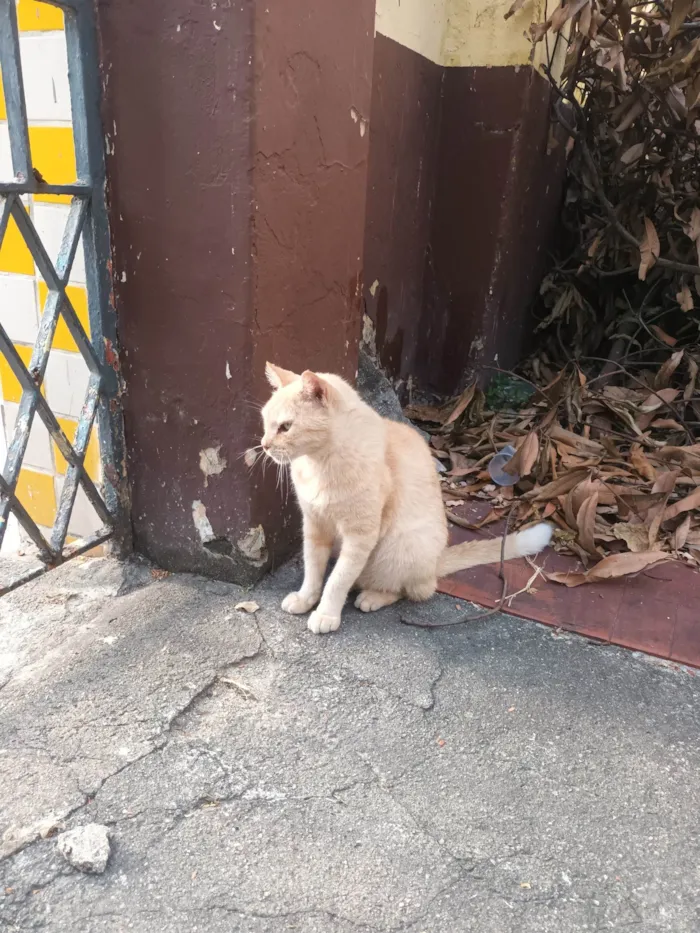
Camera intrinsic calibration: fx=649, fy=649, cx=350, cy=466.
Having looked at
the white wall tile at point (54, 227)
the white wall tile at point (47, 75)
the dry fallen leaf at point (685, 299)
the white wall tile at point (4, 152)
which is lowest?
the dry fallen leaf at point (685, 299)

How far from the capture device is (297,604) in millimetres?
2234

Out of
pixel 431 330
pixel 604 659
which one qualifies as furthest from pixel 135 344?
pixel 431 330

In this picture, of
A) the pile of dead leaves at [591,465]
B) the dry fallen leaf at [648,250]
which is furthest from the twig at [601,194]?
the pile of dead leaves at [591,465]

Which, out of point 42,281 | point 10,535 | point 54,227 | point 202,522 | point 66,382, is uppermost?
point 54,227

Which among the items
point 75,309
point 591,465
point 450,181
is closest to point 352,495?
point 75,309

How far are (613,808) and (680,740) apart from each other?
1.16 feet

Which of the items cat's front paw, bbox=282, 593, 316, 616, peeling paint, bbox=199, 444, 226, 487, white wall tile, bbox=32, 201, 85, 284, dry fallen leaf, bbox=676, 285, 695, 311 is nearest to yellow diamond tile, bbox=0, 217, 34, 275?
white wall tile, bbox=32, 201, 85, 284

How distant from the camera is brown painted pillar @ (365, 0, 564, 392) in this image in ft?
11.0

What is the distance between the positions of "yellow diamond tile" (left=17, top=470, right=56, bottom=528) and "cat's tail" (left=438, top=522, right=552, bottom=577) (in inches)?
61.9

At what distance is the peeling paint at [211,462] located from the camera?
7.25ft

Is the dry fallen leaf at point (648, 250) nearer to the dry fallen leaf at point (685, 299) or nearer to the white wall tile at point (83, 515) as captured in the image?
the dry fallen leaf at point (685, 299)

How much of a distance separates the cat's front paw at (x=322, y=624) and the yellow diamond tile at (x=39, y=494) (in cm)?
122

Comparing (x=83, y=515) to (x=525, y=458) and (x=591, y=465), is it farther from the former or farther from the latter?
(x=591, y=465)

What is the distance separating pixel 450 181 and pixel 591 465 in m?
1.93
